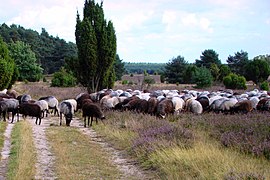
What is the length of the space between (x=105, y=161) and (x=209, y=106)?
1533 cm

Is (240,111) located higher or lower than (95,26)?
lower

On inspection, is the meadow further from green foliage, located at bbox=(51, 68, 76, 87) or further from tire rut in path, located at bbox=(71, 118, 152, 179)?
green foliage, located at bbox=(51, 68, 76, 87)

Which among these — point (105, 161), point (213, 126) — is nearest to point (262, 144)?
point (105, 161)

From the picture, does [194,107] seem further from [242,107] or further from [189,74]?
[189,74]

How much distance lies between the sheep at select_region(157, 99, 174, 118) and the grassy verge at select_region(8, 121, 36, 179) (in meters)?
8.15

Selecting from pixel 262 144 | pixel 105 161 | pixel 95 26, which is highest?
pixel 95 26

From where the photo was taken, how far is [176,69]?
78500 mm

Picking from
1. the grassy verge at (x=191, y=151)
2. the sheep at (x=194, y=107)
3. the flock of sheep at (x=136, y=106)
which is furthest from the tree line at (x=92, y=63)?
the grassy verge at (x=191, y=151)

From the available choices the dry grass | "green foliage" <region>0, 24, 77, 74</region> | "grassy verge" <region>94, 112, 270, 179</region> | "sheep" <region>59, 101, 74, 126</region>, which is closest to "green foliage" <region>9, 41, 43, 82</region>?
"green foliage" <region>0, 24, 77, 74</region>

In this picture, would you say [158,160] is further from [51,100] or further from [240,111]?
[51,100]

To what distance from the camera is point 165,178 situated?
10086 millimetres

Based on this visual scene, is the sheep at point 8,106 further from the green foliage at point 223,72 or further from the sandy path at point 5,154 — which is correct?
the green foliage at point 223,72

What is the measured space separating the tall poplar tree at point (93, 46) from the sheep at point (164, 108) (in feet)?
50.4

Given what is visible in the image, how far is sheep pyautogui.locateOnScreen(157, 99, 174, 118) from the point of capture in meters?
22.8
